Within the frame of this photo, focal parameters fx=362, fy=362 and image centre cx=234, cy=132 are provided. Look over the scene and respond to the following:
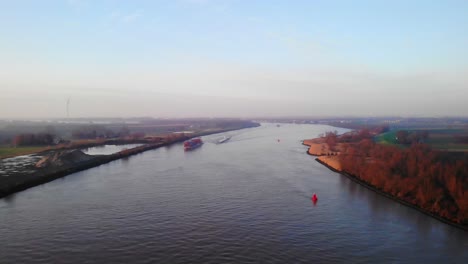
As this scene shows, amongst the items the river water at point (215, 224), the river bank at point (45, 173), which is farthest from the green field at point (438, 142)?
the river bank at point (45, 173)

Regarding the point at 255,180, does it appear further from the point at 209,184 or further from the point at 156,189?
the point at 156,189

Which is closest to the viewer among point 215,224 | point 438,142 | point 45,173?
point 215,224

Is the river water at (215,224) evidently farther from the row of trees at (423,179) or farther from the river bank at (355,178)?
the row of trees at (423,179)

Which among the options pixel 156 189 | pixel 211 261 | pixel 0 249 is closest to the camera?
pixel 211 261

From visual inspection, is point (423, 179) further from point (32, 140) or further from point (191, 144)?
point (32, 140)

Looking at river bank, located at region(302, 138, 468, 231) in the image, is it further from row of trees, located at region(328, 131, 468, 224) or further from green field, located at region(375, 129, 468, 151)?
green field, located at region(375, 129, 468, 151)

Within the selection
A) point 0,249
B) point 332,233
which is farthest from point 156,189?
point 332,233

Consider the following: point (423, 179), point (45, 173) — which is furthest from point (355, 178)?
point (45, 173)
